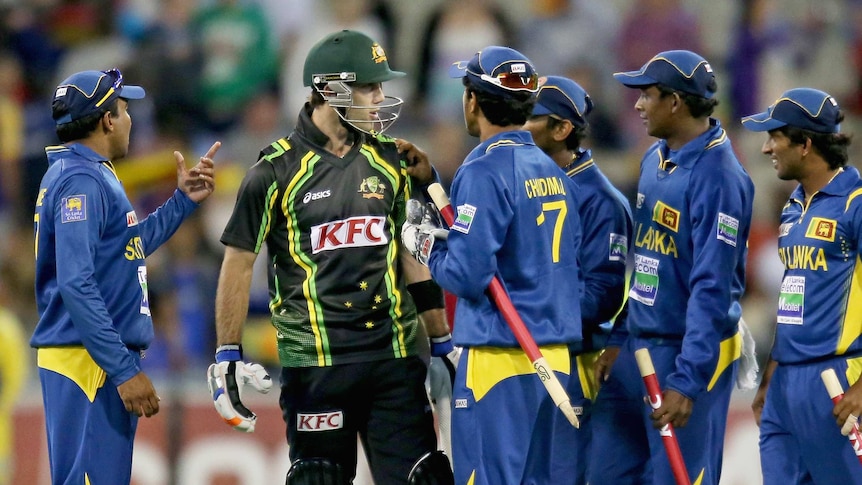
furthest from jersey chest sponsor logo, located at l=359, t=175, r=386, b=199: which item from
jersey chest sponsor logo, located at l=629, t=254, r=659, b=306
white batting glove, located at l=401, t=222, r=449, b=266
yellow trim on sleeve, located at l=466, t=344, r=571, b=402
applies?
jersey chest sponsor logo, located at l=629, t=254, r=659, b=306

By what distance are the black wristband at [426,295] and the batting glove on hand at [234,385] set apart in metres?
0.84

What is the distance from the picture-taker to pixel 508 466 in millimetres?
5641

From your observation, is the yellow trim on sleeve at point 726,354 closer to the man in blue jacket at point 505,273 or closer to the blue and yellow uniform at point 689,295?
the blue and yellow uniform at point 689,295

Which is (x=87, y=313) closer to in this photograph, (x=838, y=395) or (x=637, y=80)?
(x=637, y=80)

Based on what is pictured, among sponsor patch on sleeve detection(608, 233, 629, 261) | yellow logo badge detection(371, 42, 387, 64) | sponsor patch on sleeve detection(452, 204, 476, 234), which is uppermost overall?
yellow logo badge detection(371, 42, 387, 64)

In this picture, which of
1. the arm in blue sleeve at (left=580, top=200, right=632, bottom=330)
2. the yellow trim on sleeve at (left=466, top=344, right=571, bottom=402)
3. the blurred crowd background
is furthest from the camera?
the blurred crowd background

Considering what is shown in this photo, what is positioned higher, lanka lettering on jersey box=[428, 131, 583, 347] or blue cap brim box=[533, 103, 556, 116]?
blue cap brim box=[533, 103, 556, 116]

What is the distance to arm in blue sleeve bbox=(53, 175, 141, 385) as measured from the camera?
5.78m

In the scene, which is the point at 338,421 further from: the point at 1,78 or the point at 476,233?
the point at 1,78

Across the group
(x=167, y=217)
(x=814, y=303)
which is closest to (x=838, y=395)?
(x=814, y=303)

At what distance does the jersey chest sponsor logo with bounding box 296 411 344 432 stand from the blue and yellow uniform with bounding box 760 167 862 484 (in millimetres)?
2026

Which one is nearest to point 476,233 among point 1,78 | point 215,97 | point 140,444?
point 140,444

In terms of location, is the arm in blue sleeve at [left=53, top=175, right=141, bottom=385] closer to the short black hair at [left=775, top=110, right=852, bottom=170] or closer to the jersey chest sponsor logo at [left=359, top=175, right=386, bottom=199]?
the jersey chest sponsor logo at [left=359, top=175, right=386, bottom=199]

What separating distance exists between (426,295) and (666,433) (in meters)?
1.29
